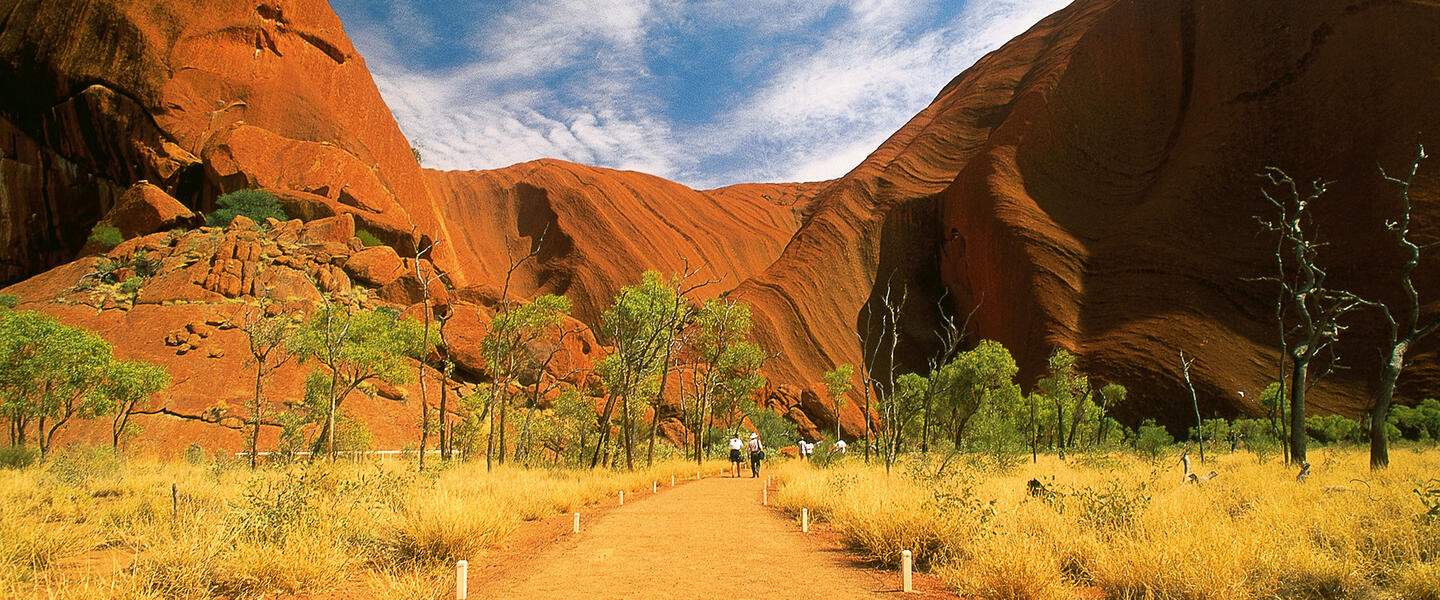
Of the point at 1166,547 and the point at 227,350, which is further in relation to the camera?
the point at 227,350

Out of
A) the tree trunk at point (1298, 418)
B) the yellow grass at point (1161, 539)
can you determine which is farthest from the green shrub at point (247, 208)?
the tree trunk at point (1298, 418)

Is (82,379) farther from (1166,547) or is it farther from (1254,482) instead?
(1254,482)

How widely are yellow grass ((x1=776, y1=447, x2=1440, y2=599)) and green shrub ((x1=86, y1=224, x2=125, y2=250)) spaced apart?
4894 centimetres

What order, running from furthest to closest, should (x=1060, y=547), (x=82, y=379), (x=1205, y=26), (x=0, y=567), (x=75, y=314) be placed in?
(x=1205, y=26) < (x=75, y=314) < (x=82, y=379) < (x=1060, y=547) < (x=0, y=567)

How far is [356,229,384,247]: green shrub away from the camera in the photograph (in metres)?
46.4

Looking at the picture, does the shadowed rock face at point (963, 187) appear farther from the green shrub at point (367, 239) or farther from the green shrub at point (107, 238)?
the green shrub at point (107, 238)

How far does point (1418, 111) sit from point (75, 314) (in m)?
80.7

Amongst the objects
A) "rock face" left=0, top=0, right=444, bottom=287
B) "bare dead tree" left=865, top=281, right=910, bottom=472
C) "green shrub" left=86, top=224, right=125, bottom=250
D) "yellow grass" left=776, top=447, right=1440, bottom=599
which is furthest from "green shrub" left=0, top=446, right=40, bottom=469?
"rock face" left=0, top=0, right=444, bottom=287

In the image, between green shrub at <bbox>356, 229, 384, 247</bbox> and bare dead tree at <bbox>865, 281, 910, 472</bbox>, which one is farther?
Result: green shrub at <bbox>356, 229, 384, 247</bbox>

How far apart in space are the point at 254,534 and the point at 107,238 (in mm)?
47731

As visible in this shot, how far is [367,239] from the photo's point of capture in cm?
4691

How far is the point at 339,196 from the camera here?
5038 centimetres

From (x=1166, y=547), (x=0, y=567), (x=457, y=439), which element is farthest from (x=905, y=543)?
(x=457, y=439)

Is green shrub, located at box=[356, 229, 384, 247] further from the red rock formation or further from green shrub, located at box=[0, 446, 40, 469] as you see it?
green shrub, located at box=[0, 446, 40, 469]
